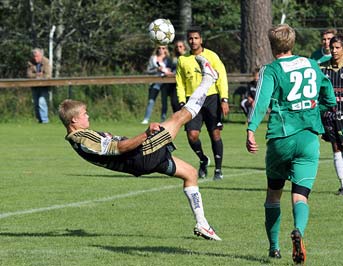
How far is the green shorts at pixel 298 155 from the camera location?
7840mm

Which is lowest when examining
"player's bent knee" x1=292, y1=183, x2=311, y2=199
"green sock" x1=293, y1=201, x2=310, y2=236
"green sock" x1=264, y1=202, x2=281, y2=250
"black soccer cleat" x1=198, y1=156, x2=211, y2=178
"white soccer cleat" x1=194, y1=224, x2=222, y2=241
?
"black soccer cleat" x1=198, y1=156, x2=211, y2=178

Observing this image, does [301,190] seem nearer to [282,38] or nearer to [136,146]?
[282,38]

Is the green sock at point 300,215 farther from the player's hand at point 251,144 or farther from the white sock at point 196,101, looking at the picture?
the white sock at point 196,101

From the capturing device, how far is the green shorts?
7840mm

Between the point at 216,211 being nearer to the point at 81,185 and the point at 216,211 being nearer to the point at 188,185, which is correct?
the point at 188,185

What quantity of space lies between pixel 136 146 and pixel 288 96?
134cm

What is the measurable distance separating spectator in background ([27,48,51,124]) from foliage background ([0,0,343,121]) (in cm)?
414

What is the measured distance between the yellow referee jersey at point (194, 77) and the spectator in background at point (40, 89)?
38.8 ft

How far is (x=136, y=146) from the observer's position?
27.7 feet

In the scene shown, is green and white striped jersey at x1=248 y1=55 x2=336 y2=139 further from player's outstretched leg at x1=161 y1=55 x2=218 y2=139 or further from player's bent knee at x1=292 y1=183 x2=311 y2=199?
player's outstretched leg at x1=161 y1=55 x2=218 y2=139

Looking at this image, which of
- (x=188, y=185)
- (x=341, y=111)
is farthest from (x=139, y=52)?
(x=188, y=185)

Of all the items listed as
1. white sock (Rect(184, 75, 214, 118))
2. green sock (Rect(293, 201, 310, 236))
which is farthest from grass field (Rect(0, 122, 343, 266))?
white sock (Rect(184, 75, 214, 118))

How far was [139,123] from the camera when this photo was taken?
996 inches

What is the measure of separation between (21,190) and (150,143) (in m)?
4.62
